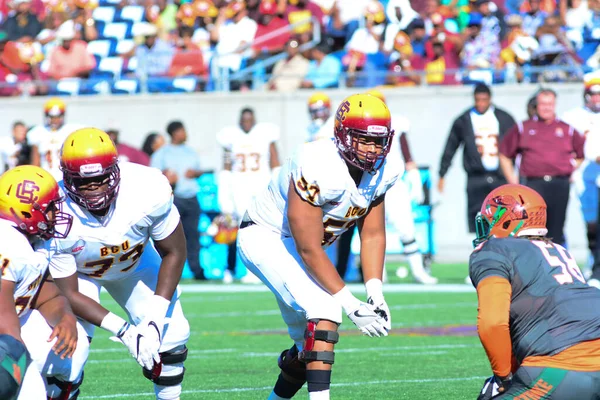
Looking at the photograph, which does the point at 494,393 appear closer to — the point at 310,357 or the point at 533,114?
the point at 310,357

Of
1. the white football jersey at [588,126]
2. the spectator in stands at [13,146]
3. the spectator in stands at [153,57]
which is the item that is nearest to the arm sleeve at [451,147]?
the white football jersey at [588,126]

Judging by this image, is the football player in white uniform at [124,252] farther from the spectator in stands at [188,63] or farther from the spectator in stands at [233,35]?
the spectator in stands at [188,63]

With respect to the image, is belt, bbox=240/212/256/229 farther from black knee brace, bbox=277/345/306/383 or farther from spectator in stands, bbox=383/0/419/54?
spectator in stands, bbox=383/0/419/54

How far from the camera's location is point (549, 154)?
10891 millimetres

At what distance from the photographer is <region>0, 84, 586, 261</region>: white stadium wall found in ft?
50.0

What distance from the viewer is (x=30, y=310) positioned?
4844 mm

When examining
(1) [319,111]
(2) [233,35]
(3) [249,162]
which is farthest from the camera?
(2) [233,35]

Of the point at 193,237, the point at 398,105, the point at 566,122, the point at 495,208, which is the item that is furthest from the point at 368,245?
the point at 398,105

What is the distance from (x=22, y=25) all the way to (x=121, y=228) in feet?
47.8

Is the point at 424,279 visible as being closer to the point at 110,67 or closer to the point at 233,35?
the point at 233,35

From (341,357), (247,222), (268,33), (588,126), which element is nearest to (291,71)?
(268,33)

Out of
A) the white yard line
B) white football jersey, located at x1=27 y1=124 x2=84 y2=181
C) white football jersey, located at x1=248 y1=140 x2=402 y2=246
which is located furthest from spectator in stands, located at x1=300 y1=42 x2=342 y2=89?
white football jersey, located at x1=248 y1=140 x2=402 y2=246

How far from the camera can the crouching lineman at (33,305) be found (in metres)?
4.28

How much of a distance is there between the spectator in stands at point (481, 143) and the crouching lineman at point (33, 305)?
24.5ft
